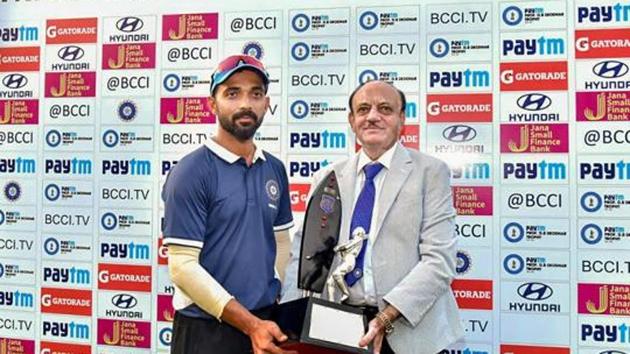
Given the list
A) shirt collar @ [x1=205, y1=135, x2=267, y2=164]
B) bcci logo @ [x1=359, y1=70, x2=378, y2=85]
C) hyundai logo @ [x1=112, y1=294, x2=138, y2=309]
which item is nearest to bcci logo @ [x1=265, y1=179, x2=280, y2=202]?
shirt collar @ [x1=205, y1=135, x2=267, y2=164]

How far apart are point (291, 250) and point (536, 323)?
110 centimetres

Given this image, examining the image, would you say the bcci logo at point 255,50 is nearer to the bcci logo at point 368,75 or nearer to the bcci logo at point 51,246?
the bcci logo at point 368,75

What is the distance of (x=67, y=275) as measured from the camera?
110 inches

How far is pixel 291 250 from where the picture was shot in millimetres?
1963

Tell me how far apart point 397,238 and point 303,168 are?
2.73 feet

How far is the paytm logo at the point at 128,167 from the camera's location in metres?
2.70

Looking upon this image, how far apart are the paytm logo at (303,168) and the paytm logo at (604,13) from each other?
121 centimetres

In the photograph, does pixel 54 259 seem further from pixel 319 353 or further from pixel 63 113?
pixel 319 353

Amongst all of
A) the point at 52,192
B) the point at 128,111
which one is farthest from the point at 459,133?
the point at 52,192

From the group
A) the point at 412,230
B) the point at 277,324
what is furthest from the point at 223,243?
the point at 412,230

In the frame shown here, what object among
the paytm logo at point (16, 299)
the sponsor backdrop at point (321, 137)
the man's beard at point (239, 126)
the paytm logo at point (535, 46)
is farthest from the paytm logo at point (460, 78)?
the paytm logo at point (16, 299)

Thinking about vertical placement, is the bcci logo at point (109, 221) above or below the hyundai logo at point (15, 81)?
below

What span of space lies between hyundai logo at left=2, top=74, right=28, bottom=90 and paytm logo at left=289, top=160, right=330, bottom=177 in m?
1.38

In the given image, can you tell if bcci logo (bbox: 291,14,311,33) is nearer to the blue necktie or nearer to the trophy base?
the blue necktie
